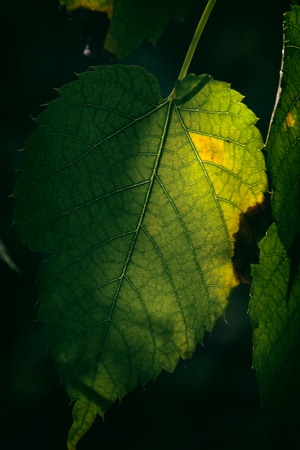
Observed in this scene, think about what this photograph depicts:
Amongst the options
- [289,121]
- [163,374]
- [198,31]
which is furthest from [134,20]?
[163,374]

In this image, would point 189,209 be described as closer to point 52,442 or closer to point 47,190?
point 47,190

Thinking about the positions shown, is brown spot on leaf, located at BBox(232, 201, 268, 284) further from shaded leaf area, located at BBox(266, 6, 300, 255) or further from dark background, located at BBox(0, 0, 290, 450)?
dark background, located at BBox(0, 0, 290, 450)

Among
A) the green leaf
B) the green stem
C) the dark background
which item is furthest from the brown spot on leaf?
the dark background

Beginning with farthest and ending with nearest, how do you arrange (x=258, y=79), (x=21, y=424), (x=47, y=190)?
(x=258, y=79)
(x=21, y=424)
(x=47, y=190)

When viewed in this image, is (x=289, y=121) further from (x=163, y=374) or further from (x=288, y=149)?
(x=163, y=374)

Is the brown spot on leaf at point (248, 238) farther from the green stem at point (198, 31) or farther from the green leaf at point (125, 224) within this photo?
the green stem at point (198, 31)

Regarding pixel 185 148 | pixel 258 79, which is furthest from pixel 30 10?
pixel 185 148
